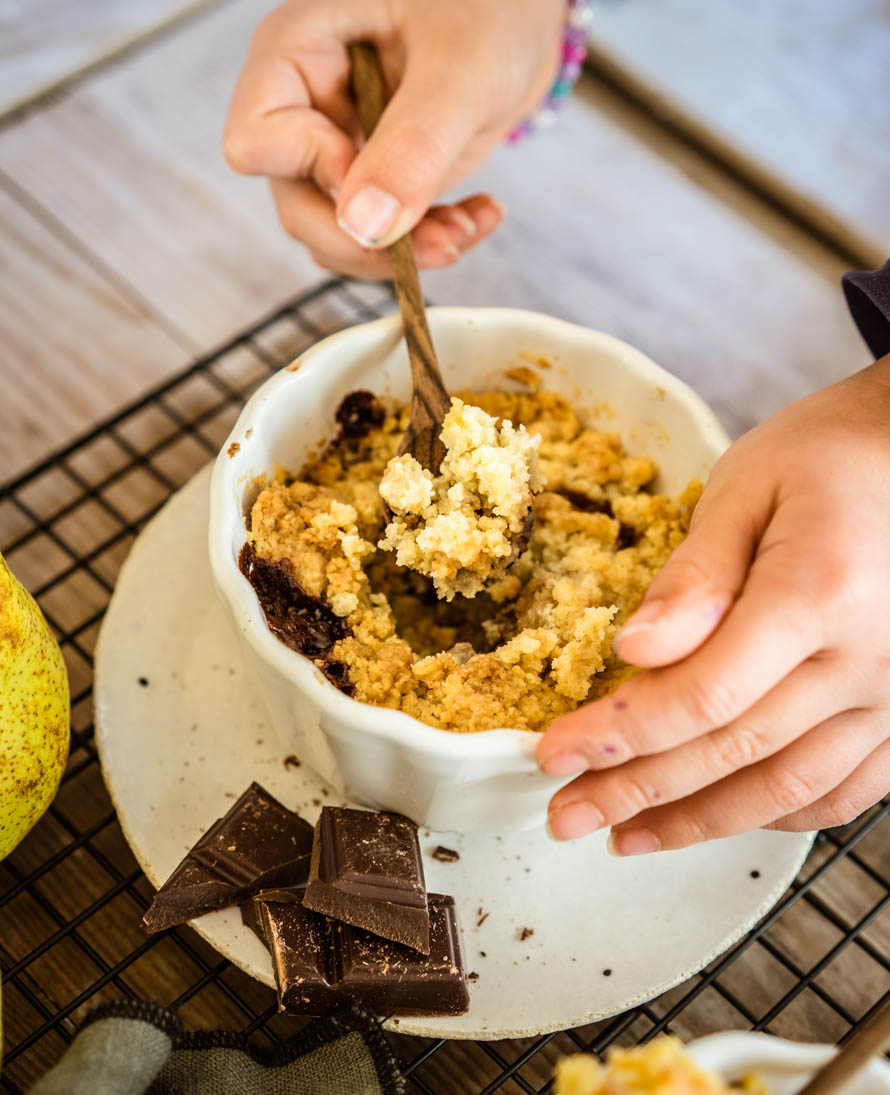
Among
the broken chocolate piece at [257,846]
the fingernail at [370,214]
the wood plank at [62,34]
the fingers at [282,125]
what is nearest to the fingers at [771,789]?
the broken chocolate piece at [257,846]

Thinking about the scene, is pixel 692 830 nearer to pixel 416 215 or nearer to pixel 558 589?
pixel 558 589

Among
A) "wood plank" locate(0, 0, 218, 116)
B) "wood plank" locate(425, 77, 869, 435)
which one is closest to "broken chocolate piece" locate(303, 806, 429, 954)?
"wood plank" locate(425, 77, 869, 435)

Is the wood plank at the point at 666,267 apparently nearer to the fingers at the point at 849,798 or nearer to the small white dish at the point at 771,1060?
the fingers at the point at 849,798

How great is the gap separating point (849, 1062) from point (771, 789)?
0.28m

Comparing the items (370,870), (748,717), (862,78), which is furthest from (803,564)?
(862,78)

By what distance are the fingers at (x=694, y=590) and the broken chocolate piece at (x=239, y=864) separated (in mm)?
403

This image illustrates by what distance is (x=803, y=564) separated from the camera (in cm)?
79

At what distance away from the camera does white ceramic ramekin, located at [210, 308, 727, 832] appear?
0.87 m

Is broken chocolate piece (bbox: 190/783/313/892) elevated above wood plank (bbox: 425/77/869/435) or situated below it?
below

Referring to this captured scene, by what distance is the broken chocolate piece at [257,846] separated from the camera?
0.94 metres

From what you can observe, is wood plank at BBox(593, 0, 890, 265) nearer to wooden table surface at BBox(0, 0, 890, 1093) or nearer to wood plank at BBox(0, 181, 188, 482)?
wooden table surface at BBox(0, 0, 890, 1093)

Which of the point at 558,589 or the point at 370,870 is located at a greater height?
the point at 558,589

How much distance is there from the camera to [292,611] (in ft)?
3.21

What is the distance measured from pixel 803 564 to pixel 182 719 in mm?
669
